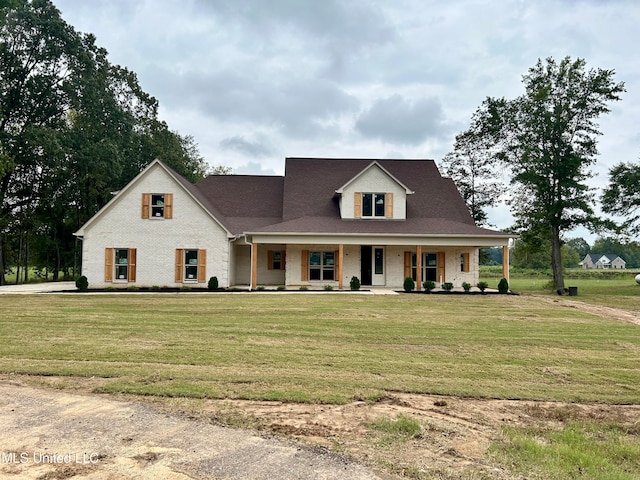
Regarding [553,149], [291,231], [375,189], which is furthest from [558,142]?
[291,231]

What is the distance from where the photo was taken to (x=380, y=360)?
7.29 metres

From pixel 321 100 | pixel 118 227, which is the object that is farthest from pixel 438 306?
pixel 321 100

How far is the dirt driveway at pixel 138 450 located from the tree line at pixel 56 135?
23.9 m

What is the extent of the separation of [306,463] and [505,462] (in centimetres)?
176

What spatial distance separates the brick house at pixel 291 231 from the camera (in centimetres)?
2073

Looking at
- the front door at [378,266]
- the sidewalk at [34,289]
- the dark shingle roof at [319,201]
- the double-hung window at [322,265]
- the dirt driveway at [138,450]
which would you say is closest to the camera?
the dirt driveway at [138,450]

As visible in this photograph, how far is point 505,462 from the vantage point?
3.70 meters

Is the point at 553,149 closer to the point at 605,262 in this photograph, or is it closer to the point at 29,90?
the point at 29,90

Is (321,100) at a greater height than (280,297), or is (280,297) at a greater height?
(321,100)

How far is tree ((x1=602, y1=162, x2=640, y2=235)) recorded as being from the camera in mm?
28578

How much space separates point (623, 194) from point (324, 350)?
99.1ft

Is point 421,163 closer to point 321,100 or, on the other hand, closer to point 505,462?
point 321,100

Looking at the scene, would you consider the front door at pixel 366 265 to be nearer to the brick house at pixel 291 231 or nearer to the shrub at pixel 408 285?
the brick house at pixel 291 231

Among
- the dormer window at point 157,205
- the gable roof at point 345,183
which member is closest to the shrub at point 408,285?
the gable roof at point 345,183
